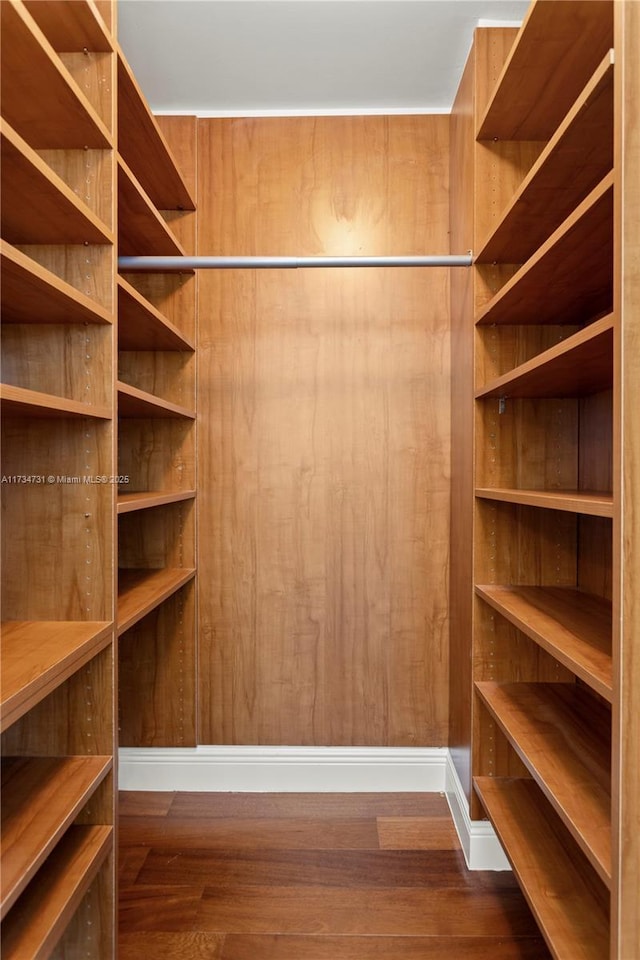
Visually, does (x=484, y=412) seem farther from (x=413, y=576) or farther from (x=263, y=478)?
(x=263, y=478)

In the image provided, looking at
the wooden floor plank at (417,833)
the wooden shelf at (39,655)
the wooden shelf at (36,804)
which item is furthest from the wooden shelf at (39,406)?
the wooden floor plank at (417,833)

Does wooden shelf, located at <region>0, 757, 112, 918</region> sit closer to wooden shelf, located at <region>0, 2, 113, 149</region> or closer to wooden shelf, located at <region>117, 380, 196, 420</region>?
wooden shelf, located at <region>117, 380, 196, 420</region>

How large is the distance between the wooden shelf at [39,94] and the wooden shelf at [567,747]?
1726 millimetres

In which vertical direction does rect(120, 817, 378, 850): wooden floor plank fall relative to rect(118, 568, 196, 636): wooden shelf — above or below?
below

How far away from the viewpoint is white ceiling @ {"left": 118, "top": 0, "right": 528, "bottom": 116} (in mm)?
1782

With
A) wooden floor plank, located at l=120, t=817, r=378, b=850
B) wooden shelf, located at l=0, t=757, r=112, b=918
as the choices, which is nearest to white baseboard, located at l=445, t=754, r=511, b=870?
wooden floor plank, located at l=120, t=817, r=378, b=850

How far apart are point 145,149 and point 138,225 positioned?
225mm

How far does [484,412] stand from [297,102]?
1384 mm

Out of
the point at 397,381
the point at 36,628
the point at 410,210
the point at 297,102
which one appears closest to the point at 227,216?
the point at 297,102

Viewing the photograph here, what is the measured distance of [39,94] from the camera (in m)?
1.21

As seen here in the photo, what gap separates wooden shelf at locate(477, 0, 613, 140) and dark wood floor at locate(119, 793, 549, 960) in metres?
2.25

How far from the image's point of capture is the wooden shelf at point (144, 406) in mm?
1561

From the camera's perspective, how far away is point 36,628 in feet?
4.35

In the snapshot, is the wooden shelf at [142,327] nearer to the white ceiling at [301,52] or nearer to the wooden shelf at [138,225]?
the wooden shelf at [138,225]
